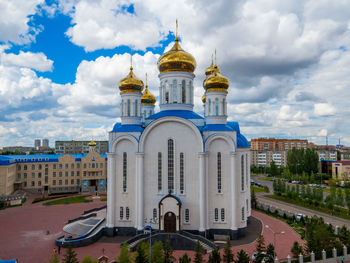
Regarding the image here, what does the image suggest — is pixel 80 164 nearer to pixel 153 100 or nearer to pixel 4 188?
pixel 4 188

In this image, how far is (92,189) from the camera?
44.3 meters

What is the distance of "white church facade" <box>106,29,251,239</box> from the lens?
2100cm

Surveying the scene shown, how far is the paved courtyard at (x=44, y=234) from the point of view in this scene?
18.5 meters

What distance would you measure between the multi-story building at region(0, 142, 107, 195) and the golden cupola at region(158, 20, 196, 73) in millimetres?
26737

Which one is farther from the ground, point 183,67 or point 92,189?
point 183,67

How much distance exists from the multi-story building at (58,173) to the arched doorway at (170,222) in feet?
87.2

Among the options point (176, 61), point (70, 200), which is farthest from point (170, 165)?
point (70, 200)

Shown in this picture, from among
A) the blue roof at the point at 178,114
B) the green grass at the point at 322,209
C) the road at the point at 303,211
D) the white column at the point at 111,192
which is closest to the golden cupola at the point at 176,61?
the blue roof at the point at 178,114

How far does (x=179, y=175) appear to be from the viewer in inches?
849

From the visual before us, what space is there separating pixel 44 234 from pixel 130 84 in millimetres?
15633

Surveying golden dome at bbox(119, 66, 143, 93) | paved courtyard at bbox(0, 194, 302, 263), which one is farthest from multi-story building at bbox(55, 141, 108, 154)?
golden dome at bbox(119, 66, 143, 93)

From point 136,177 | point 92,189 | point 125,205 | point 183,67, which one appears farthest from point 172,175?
point 92,189

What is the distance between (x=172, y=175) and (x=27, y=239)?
1327 centimetres

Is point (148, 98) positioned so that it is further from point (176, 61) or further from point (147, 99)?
point (176, 61)
